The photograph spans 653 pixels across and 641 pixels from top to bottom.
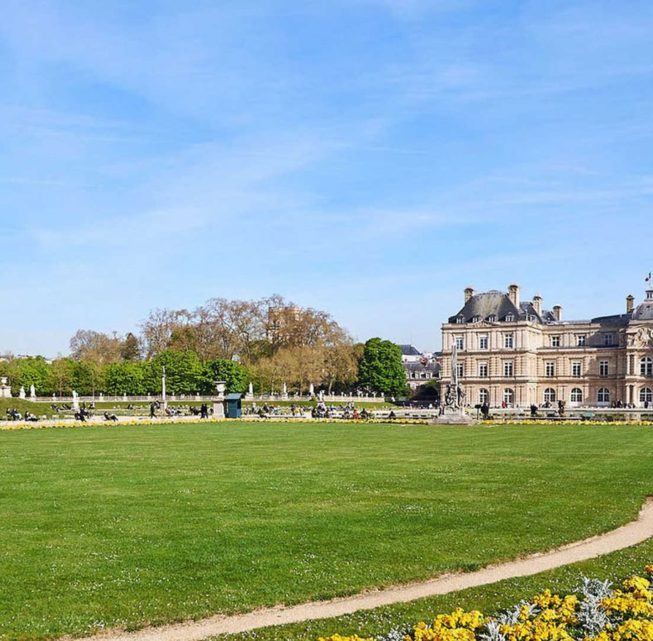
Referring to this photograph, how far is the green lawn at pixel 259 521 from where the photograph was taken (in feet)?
34.6

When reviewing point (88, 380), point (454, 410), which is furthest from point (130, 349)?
point (454, 410)

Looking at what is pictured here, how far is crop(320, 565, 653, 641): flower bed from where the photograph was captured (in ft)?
28.3

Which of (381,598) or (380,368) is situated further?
(380,368)

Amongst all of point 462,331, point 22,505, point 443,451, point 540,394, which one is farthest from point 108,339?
point 22,505

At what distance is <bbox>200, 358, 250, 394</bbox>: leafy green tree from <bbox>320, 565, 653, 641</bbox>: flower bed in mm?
92666

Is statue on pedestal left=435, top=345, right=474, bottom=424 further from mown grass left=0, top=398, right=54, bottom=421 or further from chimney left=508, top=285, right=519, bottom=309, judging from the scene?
chimney left=508, top=285, right=519, bottom=309

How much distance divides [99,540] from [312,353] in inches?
3599

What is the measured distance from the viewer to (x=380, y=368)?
392ft

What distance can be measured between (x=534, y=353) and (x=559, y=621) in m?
99.1

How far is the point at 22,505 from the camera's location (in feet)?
54.6

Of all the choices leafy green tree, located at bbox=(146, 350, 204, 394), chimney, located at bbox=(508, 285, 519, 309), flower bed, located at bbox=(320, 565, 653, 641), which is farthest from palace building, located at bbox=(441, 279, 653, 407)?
flower bed, located at bbox=(320, 565, 653, 641)

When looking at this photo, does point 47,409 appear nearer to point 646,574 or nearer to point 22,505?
point 22,505

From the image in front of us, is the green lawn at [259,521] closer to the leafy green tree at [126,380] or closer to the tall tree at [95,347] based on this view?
the leafy green tree at [126,380]

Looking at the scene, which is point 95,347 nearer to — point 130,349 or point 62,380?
point 130,349
